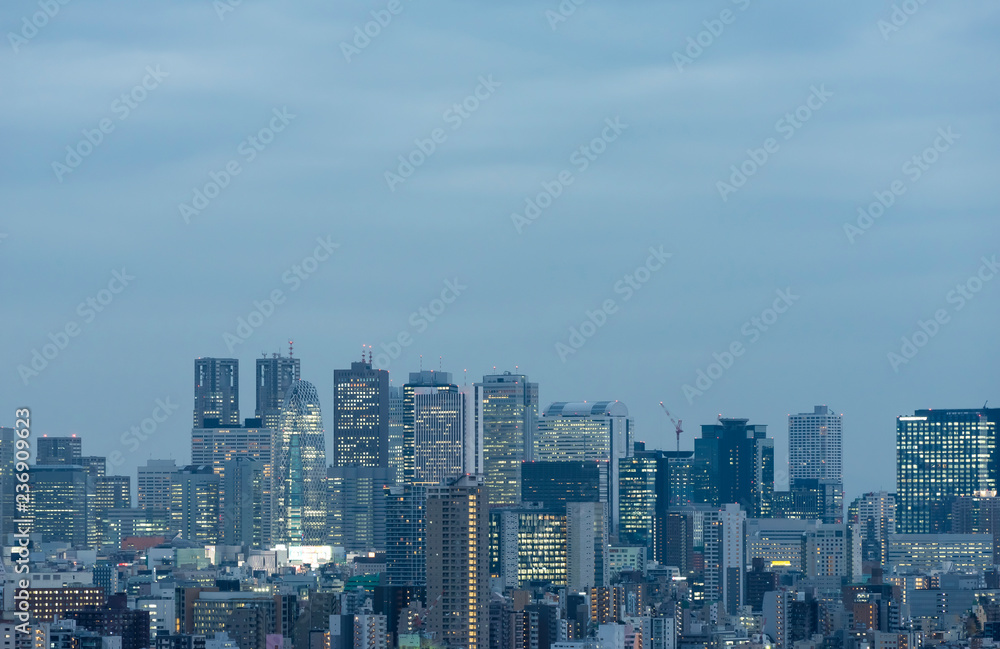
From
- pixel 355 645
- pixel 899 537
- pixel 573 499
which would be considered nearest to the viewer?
pixel 355 645

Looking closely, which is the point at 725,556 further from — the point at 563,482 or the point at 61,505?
the point at 61,505

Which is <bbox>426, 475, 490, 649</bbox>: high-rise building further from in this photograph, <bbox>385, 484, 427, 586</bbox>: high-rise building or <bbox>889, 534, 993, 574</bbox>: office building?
<bbox>889, 534, 993, 574</bbox>: office building

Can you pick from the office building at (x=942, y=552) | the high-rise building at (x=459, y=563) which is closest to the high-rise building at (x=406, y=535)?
the high-rise building at (x=459, y=563)

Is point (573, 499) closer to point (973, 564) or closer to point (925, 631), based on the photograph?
point (973, 564)

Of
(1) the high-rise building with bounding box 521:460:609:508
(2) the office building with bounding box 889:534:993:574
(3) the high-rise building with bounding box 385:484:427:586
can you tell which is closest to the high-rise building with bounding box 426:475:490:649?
(3) the high-rise building with bounding box 385:484:427:586

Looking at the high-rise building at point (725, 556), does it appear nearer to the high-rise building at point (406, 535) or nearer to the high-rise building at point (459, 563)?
the high-rise building at point (406, 535)

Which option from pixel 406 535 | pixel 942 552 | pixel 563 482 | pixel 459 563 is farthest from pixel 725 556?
pixel 459 563

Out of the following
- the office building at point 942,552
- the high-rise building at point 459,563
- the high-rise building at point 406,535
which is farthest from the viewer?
the office building at point 942,552

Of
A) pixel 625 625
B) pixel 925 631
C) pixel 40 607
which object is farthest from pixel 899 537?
pixel 40 607
